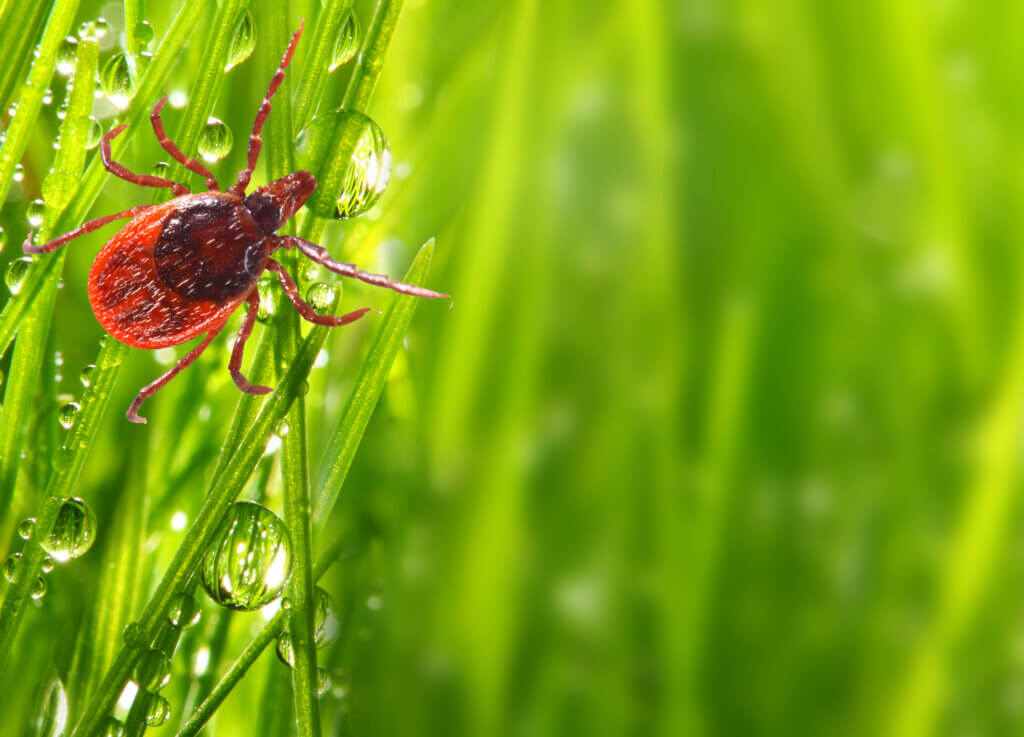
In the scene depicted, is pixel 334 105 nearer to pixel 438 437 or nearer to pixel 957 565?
pixel 438 437

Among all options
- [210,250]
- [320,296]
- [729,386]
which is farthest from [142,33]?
[729,386]

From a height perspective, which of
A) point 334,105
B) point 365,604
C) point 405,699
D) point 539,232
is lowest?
point 405,699

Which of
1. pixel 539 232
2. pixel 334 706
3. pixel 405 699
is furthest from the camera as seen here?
pixel 539 232

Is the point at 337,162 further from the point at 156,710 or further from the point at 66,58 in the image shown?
the point at 156,710

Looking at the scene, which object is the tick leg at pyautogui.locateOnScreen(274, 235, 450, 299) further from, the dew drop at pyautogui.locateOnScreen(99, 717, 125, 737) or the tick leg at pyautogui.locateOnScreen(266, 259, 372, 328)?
the dew drop at pyautogui.locateOnScreen(99, 717, 125, 737)

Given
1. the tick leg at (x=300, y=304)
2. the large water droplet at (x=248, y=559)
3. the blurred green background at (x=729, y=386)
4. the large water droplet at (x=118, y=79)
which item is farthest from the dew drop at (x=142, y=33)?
the blurred green background at (x=729, y=386)

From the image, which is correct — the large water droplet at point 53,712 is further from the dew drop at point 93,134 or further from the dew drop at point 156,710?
the dew drop at point 93,134

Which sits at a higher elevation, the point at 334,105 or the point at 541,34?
the point at 541,34

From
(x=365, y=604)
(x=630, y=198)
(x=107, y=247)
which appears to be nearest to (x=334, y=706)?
(x=365, y=604)
